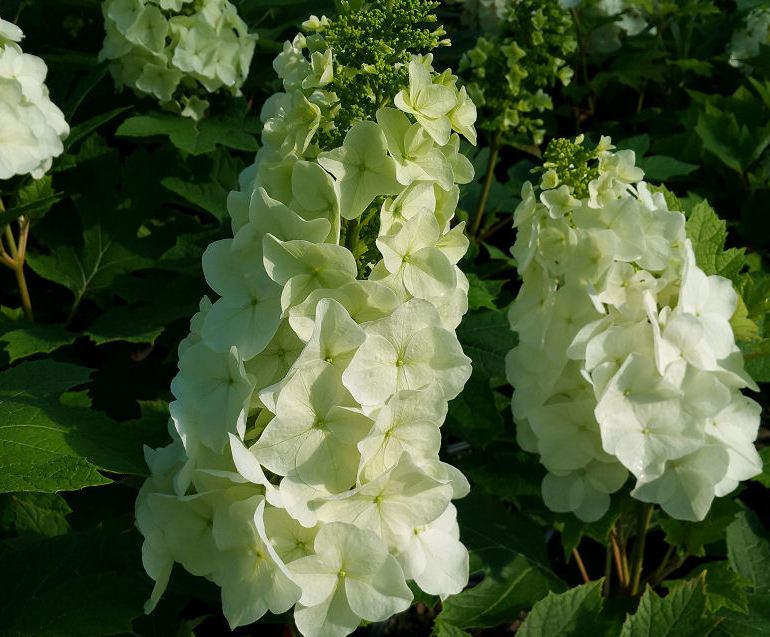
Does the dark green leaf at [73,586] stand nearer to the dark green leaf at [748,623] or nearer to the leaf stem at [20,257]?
the leaf stem at [20,257]

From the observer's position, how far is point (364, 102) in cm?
133

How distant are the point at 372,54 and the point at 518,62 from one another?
1538 mm

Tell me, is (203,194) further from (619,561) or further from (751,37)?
(751,37)

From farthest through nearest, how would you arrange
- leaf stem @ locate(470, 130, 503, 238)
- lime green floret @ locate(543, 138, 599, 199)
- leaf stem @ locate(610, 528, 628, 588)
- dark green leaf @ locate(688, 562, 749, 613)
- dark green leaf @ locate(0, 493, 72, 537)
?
leaf stem @ locate(470, 130, 503, 238) < leaf stem @ locate(610, 528, 628, 588) < dark green leaf @ locate(0, 493, 72, 537) < dark green leaf @ locate(688, 562, 749, 613) < lime green floret @ locate(543, 138, 599, 199)

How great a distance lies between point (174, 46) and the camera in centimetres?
273

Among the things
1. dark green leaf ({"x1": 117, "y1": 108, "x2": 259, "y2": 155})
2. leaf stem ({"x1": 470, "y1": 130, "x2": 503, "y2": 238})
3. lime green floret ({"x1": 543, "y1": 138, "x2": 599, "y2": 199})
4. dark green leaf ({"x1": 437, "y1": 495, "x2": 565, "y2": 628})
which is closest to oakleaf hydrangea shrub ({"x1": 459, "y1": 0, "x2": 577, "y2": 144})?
leaf stem ({"x1": 470, "y1": 130, "x2": 503, "y2": 238})

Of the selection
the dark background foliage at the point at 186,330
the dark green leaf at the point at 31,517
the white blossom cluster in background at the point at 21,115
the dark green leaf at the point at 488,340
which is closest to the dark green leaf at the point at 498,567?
the dark background foliage at the point at 186,330

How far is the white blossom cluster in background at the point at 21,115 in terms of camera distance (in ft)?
7.16

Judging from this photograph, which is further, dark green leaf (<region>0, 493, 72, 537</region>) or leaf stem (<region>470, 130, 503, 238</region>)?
leaf stem (<region>470, 130, 503, 238</region>)

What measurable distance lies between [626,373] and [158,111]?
75.2 inches

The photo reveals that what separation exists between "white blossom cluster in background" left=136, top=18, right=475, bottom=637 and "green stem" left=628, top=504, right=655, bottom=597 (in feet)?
2.29

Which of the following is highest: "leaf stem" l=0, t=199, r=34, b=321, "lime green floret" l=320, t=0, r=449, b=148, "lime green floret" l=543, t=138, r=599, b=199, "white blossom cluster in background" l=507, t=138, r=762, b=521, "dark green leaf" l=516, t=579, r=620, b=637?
"lime green floret" l=320, t=0, r=449, b=148

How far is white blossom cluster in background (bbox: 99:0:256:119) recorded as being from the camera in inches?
104

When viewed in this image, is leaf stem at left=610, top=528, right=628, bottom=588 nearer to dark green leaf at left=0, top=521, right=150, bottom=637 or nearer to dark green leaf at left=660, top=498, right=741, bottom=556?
dark green leaf at left=660, top=498, right=741, bottom=556
